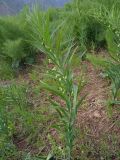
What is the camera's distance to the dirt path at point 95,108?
3.21 m

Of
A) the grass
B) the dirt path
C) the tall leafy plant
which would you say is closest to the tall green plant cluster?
the grass

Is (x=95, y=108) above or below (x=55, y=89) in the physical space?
below

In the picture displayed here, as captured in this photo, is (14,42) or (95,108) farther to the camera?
(14,42)

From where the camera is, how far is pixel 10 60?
4.56 m

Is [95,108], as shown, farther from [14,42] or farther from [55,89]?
[14,42]

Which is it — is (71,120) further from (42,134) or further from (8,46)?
(8,46)

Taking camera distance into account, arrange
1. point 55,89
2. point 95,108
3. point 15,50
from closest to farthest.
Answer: point 55,89
point 95,108
point 15,50

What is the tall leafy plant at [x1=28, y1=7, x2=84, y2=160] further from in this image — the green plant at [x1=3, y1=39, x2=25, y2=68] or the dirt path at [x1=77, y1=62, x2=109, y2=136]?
the green plant at [x1=3, y1=39, x2=25, y2=68]

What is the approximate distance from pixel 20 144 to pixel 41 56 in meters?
1.51

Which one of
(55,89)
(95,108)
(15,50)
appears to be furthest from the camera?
(15,50)

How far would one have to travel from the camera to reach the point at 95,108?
11.1 feet

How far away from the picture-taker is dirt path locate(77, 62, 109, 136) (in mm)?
3213

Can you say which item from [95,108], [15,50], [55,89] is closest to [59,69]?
[55,89]

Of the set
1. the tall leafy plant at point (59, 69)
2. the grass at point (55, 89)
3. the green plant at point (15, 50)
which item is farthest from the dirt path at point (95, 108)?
the green plant at point (15, 50)
